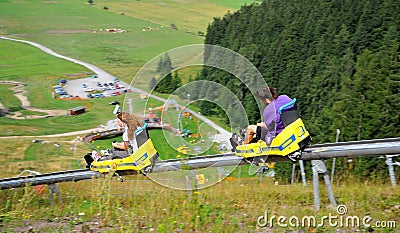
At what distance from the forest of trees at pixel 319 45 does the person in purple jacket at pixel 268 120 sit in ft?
158

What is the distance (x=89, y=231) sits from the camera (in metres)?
7.60

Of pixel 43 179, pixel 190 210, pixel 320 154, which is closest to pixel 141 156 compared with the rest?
pixel 43 179

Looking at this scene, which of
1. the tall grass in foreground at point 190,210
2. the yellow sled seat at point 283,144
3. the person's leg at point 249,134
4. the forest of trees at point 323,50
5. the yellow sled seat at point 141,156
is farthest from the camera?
the forest of trees at point 323,50

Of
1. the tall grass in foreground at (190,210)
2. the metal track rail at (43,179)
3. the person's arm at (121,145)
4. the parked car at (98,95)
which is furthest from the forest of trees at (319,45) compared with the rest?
the tall grass in foreground at (190,210)

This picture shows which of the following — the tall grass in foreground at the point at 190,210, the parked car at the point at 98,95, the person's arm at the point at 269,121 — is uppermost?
the parked car at the point at 98,95

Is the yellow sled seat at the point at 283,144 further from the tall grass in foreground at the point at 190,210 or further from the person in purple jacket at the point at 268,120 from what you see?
the tall grass in foreground at the point at 190,210

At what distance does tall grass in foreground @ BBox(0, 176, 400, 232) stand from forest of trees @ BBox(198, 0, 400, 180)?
48427 mm

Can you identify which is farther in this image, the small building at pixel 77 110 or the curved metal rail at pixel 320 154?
the small building at pixel 77 110

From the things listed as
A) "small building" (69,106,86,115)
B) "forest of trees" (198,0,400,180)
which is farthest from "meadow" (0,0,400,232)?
"forest of trees" (198,0,400,180)

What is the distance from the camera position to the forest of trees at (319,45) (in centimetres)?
6769

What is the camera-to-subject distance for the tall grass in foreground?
746 centimetres

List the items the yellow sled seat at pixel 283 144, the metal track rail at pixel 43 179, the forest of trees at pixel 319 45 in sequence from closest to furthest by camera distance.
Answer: the yellow sled seat at pixel 283 144, the metal track rail at pixel 43 179, the forest of trees at pixel 319 45

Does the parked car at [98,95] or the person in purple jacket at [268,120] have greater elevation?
the parked car at [98,95]

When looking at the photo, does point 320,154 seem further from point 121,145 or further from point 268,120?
point 121,145
